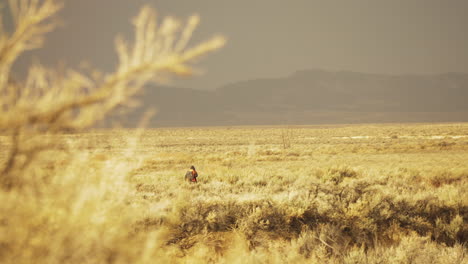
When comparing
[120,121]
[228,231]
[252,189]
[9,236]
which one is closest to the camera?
[9,236]

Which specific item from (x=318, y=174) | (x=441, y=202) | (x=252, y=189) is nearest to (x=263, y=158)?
(x=318, y=174)

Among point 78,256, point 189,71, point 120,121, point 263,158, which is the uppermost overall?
point 189,71

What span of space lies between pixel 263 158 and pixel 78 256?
1051 inches

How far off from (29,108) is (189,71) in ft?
3.33

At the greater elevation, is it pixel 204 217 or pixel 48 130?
pixel 48 130

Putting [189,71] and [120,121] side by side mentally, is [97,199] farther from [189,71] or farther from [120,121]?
[189,71]

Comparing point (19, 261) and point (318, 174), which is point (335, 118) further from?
point (19, 261)

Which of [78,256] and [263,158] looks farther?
[263,158]

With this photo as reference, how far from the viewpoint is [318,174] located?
15422 mm

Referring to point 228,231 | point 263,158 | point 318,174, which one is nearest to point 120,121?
point 228,231

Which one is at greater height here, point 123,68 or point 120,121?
point 123,68

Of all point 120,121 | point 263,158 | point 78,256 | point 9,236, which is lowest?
point 263,158

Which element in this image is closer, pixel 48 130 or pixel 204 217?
pixel 48 130

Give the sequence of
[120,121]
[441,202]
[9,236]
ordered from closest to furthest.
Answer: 1. [9,236]
2. [120,121]
3. [441,202]
